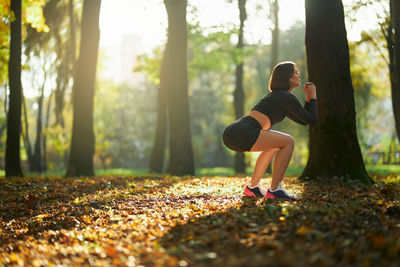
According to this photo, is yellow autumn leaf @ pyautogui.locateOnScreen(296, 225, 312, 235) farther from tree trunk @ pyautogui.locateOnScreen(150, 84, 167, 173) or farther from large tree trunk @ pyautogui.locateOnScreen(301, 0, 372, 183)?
tree trunk @ pyautogui.locateOnScreen(150, 84, 167, 173)

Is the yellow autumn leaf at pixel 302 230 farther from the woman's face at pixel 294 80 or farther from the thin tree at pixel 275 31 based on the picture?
the thin tree at pixel 275 31

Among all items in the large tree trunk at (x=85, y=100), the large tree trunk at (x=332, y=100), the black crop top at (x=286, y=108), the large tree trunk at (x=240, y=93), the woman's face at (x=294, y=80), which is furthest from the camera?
the large tree trunk at (x=240, y=93)

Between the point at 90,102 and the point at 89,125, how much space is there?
27.7 inches

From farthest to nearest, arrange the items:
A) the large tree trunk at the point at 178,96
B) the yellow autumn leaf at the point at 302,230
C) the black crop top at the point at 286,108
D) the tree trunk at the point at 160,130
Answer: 1. the tree trunk at the point at 160,130
2. the large tree trunk at the point at 178,96
3. the black crop top at the point at 286,108
4. the yellow autumn leaf at the point at 302,230

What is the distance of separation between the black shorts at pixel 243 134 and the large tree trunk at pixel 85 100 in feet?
25.2

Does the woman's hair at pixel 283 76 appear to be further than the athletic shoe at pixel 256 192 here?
No

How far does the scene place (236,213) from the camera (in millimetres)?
4898

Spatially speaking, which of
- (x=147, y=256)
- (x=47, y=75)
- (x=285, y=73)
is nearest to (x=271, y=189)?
(x=285, y=73)

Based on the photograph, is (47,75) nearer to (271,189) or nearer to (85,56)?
(85,56)

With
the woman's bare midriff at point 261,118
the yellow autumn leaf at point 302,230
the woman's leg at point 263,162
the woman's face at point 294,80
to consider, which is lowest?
the yellow autumn leaf at point 302,230

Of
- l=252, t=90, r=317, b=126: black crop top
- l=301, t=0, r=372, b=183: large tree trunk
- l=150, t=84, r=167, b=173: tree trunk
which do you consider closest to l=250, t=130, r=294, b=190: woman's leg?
l=252, t=90, r=317, b=126: black crop top

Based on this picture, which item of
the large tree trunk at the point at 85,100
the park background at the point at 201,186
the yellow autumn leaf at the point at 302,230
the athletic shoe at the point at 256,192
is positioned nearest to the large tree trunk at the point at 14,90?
the park background at the point at 201,186

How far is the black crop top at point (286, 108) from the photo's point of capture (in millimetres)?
5426

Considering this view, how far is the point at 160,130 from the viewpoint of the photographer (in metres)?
19.4
